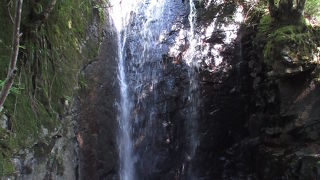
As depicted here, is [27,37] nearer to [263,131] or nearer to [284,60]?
[284,60]

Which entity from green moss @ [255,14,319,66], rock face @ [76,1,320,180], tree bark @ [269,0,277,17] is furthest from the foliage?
Answer: rock face @ [76,1,320,180]

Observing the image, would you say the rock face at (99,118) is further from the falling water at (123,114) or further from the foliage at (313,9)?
the foliage at (313,9)

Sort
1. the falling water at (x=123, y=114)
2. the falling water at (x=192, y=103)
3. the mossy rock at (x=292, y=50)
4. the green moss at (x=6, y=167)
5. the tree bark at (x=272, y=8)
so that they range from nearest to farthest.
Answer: the green moss at (x=6, y=167), the mossy rock at (x=292, y=50), the tree bark at (x=272, y=8), the falling water at (x=123, y=114), the falling water at (x=192, y=103)

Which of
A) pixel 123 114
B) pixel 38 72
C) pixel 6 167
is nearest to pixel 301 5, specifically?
pixel 123 114

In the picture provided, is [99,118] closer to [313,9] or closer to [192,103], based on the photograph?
[192,103]

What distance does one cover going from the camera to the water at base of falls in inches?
241

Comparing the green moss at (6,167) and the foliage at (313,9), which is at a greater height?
the foliage at (313,9)

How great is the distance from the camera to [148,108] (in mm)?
6316

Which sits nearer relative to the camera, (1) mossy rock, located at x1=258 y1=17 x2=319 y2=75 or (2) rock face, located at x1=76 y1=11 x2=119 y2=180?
(1) mossy rock, located at x1=258 y1=17 x2=319 y2=75

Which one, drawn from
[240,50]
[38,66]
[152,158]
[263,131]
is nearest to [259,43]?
[240,50]

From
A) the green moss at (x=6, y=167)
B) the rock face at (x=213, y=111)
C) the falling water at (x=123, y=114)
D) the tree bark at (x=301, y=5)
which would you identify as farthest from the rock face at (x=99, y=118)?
the tree bark at (x=301, y=5)

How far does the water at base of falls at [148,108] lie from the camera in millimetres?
6109

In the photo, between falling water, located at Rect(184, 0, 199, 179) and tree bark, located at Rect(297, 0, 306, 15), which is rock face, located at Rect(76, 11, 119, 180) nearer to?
falling water, located at Rect(184, 0, 199, 179)

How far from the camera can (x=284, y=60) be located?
16.1 feet
